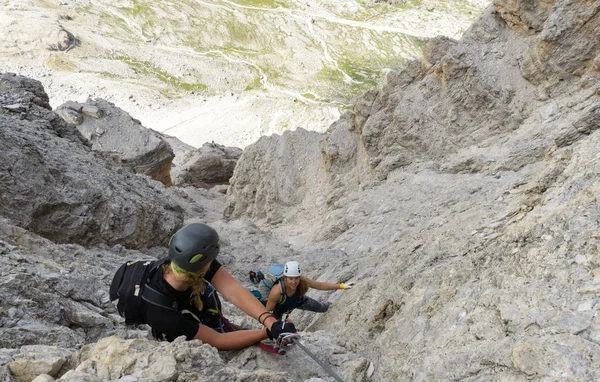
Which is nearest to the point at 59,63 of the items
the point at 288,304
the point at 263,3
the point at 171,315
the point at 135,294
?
the point at 263,3

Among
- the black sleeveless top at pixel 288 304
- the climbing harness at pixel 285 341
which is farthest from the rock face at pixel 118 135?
the climbing harness at pixel 285 341

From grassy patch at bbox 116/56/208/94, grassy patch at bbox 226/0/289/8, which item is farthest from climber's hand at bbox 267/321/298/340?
grassy patch at bbox 226/0/289/8

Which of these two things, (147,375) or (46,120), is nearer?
(147,375)

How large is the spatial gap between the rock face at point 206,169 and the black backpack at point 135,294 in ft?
133

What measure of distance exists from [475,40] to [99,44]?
384 feet

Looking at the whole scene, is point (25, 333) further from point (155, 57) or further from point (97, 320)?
point (155, 57)

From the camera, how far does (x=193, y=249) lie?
5383 mm

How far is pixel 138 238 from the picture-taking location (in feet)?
53.7

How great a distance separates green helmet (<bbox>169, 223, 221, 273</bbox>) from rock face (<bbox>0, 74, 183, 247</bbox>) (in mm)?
9687

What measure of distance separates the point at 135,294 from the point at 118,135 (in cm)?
3490

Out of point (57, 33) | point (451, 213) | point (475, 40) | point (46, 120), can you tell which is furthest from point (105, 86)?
point (451, 213)

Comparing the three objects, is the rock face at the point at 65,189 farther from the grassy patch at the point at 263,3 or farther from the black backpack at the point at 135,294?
the grassy patch at the point at 263,3

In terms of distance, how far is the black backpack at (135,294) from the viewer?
18.4ft

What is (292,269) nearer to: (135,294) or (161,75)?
(135,294)
